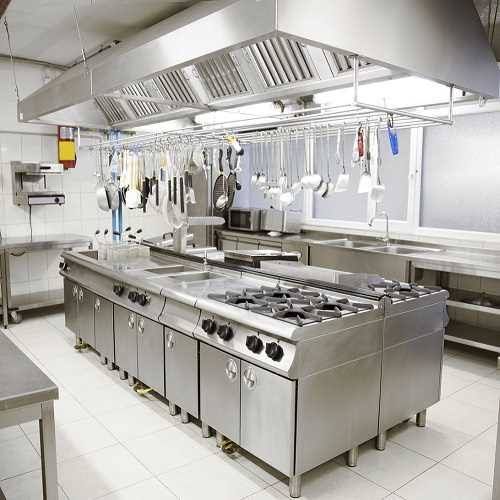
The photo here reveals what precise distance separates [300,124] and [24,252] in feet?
10.9

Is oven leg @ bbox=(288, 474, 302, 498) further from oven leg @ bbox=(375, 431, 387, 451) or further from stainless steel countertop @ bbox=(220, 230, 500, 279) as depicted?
stainless steel countertop @ bbox=(220, 230, 500, 279)

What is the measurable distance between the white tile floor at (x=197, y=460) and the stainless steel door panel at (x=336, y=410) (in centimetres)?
18

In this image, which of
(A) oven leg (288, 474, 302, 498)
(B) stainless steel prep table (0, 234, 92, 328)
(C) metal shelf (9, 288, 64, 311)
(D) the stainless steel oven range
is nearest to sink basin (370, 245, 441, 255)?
(D) the stainless steel oven range

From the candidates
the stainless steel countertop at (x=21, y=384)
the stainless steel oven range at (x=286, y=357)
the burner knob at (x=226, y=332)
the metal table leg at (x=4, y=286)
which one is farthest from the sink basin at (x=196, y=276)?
the metal table leg at (x=4, y=286)

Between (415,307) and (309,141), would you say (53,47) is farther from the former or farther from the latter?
(415,307)

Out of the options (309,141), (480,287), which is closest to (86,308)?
(309,141)

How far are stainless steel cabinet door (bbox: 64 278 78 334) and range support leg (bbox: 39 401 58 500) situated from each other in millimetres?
2458

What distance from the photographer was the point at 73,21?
3.66 meters

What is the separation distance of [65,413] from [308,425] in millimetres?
1610

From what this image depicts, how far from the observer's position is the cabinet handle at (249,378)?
217cm

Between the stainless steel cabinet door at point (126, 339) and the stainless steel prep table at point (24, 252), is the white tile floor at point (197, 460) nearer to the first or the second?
the stainless steel cabinet door at point (126, 339)

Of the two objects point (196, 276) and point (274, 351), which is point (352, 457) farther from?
point (196, 276)

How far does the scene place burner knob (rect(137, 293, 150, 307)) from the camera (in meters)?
2.91

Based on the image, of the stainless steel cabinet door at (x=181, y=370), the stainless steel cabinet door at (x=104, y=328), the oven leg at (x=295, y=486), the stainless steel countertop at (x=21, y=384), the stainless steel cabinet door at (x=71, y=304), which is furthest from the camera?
the stainless steel cabinet door at (x=71, y=304)
